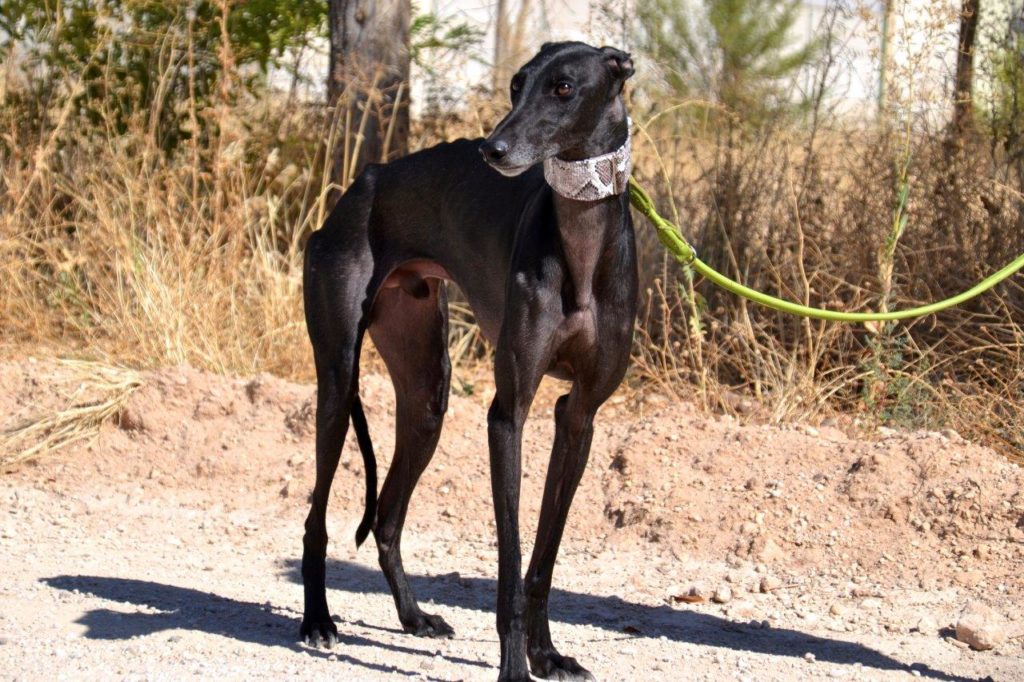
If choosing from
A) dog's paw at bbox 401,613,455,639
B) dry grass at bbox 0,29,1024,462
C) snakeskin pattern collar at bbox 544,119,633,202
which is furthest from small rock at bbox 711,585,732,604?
snakeskin pattern collar at bbox 544,119,633,202

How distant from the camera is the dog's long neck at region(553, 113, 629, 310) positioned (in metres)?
4.15

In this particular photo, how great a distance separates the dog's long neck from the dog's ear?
0.35 feet

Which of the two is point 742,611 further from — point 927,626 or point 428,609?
point 428,609

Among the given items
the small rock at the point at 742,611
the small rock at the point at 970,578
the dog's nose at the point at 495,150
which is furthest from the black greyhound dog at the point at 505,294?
the small rock at the point at 970,578

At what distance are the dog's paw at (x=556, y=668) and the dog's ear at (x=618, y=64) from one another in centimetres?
173

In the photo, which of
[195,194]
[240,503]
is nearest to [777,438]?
[240,503]

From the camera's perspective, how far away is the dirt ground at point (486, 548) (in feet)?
15.7

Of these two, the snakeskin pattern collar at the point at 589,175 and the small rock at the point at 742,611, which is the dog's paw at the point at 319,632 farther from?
the snakeskin pattern collar at the point at 589,175

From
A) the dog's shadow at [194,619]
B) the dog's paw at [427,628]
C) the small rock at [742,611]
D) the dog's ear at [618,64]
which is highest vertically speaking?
the dog's ear at [618,64]

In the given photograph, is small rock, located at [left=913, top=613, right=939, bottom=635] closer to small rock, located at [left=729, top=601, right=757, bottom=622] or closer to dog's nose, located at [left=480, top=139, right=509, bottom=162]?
small rock, located at [left=729, top=601, right=757, bottom=622]

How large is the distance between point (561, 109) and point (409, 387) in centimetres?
158

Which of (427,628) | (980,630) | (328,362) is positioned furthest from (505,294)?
(980,630)

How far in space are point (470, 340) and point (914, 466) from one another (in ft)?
11.3

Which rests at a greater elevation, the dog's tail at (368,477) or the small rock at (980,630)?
the dog's tail at (368,477)
